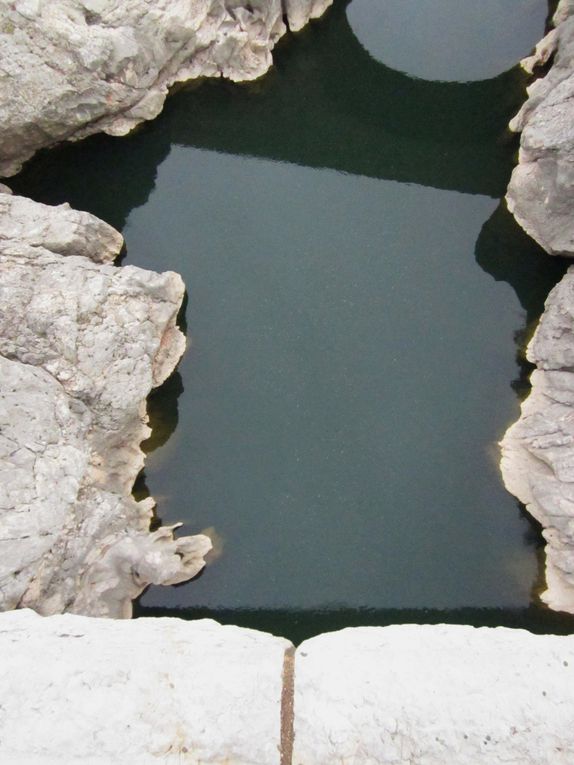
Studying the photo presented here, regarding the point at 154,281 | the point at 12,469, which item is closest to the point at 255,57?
the point at 154,281

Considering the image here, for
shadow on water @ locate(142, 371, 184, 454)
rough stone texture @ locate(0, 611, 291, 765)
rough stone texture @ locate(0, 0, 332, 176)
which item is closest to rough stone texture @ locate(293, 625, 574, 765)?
rough stone texture @ locate(0, 611, 291, 765)

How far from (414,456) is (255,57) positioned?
255 inches

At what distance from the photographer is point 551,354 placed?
272 inches

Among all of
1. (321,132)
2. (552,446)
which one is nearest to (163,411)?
(552,446)

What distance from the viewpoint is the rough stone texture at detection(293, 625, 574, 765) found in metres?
3.58

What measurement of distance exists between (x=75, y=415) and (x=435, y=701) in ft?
12.9

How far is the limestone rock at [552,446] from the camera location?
6.09 m

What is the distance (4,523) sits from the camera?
5.04m

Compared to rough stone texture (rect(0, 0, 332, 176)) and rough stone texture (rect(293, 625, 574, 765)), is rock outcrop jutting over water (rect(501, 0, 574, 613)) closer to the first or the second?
rough stone texture (rect(293, 625, 574, 765))

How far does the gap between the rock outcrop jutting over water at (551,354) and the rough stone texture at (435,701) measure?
224 centimetres

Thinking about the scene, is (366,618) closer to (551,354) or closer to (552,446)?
(552,446)

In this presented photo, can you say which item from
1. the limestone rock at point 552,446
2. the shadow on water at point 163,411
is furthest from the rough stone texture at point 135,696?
the limestone rock at point 552,446

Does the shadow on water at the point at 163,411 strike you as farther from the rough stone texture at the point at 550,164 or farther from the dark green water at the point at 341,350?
the rough stone texture at the point at 550,164

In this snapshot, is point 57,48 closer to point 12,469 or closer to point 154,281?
point 154,281
